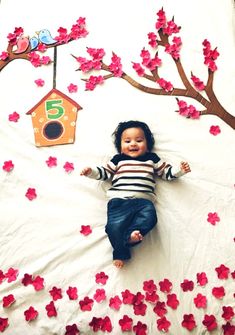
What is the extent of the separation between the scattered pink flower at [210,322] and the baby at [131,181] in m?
0.30

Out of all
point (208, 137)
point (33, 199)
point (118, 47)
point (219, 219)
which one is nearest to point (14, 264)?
point (33, 199)

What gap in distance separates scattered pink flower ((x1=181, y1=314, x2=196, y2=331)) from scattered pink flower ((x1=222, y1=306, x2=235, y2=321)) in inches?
3.7

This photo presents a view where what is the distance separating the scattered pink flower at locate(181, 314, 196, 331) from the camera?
1127 mm

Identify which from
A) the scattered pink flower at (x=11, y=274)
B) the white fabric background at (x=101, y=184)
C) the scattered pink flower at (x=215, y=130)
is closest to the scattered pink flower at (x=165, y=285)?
the white fabric background at (x=101, y=184)

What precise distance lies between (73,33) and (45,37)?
0.14 m

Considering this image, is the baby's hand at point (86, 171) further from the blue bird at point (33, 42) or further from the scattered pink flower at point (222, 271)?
the blue bird at point (33, 42)

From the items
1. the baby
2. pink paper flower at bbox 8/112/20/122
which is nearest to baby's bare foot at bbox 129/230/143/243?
the baby

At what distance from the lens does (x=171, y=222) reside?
1317 millimetres

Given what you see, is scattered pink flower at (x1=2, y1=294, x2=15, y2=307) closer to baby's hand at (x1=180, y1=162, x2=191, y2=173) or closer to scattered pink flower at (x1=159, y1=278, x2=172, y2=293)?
scattered pink flower at (x1=159, y1=278, x2=172, y2=293)

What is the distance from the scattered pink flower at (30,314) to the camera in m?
1.17

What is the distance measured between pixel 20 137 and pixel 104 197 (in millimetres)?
457

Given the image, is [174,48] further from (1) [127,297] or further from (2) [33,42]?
(1) [127,297]

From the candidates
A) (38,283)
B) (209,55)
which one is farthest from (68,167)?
(209,55)

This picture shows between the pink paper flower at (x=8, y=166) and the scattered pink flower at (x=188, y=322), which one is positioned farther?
the pink paper flower at (x=8, y=166)
